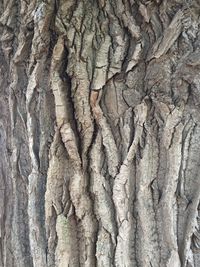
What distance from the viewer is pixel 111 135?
1325 millimetres

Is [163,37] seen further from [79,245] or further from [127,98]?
[79,245]

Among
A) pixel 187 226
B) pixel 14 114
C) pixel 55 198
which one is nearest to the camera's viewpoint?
pixel 187 226

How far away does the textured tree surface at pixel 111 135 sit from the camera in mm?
1259

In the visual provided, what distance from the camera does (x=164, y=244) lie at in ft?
4.09

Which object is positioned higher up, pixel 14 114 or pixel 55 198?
pixel 14 114

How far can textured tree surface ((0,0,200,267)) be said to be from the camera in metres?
1.26

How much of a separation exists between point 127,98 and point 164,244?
19.4 inches

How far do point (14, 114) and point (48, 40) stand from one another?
0.32 meters

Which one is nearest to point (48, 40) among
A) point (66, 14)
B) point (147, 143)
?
point (66, 14)

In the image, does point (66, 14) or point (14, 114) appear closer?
point (66, 14)

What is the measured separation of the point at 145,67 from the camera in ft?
4.33

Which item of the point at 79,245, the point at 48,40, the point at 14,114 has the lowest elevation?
the point at 79,245

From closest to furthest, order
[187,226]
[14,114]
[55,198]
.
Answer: [187,226] < [55,198] < [14,114]

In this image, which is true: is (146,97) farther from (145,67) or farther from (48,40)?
(48,40)
